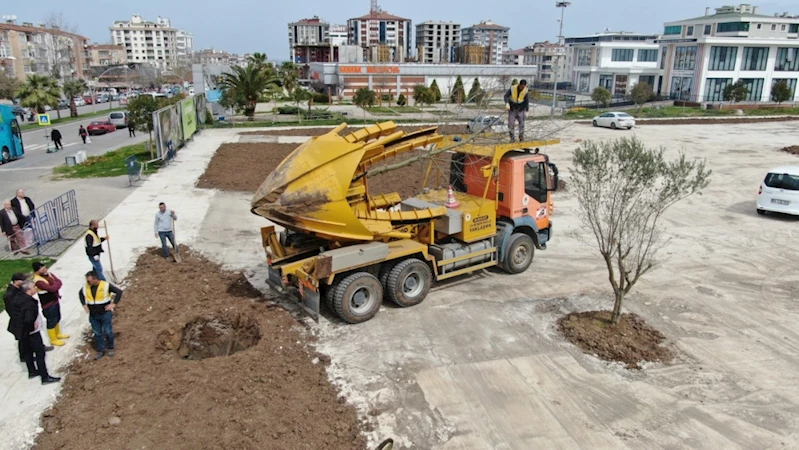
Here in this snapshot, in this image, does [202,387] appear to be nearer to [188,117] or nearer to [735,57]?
[188,117]

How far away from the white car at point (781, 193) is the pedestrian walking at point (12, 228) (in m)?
21.7

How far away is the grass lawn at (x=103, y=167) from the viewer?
2403 cm

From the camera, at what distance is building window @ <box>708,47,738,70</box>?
64188 mm

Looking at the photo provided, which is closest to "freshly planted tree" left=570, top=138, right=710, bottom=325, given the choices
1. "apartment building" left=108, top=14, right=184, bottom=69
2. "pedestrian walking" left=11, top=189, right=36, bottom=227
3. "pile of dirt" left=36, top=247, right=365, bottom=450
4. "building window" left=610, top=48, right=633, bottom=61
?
"pile of dirt" left=36, top=247, right=365, bottom=450

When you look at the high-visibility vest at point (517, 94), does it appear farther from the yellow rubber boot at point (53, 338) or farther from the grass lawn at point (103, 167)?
the grass lawn at point (103, 167)

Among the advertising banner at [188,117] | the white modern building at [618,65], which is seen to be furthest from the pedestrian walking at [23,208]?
the white modern building at [618,65]

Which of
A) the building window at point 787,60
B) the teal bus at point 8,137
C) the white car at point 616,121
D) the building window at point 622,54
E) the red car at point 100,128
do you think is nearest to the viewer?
the teal bus at point 8,137

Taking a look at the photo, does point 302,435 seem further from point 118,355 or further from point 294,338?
point 118,355

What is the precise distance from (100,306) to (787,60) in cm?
8014

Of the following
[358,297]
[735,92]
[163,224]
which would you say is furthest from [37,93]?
[735,92]

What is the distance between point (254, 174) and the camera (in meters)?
23.9

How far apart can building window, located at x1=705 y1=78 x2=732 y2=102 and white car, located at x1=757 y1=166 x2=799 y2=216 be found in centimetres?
5432

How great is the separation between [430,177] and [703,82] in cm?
6445

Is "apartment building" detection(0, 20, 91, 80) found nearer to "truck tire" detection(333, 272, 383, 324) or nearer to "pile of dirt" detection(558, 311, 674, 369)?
"truck tire" detection(333, 272, 383, 324)
